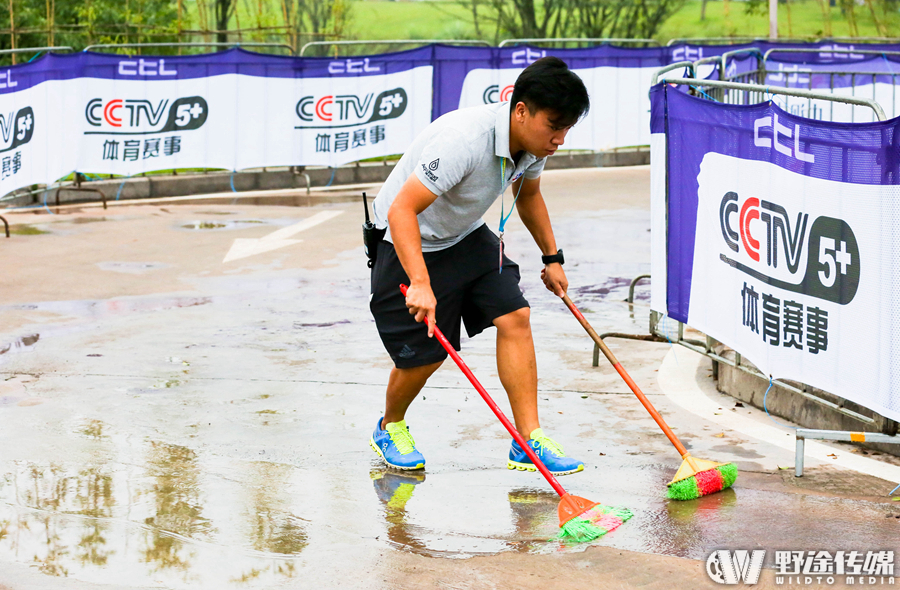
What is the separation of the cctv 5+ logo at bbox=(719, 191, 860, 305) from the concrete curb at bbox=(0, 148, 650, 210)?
10.0m

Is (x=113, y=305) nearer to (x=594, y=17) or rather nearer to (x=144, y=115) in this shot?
(x=144, y=115)

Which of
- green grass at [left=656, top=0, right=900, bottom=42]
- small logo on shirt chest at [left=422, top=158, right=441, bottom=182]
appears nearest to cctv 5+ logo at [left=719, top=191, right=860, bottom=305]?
small logo on shirt chest at [left=422, top=158, right=441, bottom=182]

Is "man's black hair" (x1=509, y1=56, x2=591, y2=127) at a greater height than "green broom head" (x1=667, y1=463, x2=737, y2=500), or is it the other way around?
"man's black hair" (x1=509, y1=56, x2=591, y2=127)

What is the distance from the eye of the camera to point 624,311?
796 centimetres

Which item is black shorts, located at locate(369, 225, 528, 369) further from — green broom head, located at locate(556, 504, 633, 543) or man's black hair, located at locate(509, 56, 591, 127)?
green broom head, located at locate(556, 504, 633, 543)

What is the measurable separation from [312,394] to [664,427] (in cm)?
212

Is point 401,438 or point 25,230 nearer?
point 401,438

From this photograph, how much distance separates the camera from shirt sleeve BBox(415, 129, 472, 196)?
416cm

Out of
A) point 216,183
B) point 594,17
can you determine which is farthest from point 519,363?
point 594,17

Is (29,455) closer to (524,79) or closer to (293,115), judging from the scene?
(524,79)

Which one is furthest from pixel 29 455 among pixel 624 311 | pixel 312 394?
pixel 624 311

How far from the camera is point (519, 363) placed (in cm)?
456

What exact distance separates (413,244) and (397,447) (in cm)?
103

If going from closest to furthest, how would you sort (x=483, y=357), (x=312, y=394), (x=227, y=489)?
(x=227, y=489) < (x=312, y=394) < (x=483, y=357)
